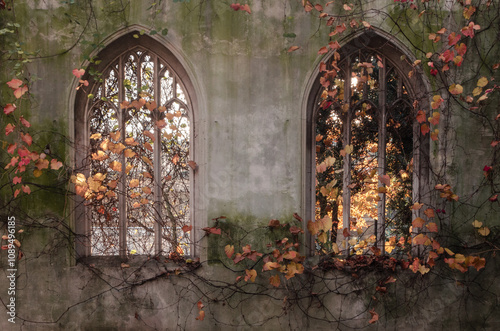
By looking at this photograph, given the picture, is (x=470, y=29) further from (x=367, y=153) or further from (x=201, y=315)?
(x=201, y=315)

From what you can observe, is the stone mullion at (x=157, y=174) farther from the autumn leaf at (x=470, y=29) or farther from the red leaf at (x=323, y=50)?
the autumn leaf at (x=470, y=29)

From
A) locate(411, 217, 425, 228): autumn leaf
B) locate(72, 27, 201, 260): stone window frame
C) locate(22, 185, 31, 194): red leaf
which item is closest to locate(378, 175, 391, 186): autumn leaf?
locate(411, 217, 425, 228): autumn leaf

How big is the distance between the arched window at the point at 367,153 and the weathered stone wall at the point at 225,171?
12.1 inches

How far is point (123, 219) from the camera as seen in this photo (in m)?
4.30

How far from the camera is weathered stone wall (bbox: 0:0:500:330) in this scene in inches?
160

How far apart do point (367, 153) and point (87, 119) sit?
330 cm

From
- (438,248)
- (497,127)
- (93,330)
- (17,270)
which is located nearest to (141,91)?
(17,270)

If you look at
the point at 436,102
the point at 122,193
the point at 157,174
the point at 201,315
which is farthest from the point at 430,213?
the point at 122,193

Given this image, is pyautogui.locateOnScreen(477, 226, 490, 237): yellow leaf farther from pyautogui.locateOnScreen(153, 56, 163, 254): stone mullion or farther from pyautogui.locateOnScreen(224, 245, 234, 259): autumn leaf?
pyautogui.locateOnScreen(153, 56, 163, 254): stone mullion

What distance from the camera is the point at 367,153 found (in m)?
4.34

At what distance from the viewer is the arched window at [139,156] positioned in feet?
14.1

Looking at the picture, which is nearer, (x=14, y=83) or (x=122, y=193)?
(x=14, y=83)

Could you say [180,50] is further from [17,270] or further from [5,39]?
[17,270]

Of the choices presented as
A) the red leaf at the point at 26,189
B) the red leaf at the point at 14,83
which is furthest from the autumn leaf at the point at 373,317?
the red leaf at the point at 14,83
